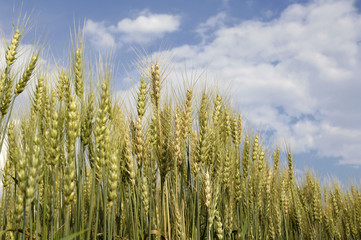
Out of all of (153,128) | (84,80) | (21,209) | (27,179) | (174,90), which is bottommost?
(21,209)

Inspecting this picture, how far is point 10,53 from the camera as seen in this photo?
280 cm

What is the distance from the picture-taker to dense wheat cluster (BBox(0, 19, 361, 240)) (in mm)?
1969

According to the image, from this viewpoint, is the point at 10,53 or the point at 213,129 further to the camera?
the point at 213,129

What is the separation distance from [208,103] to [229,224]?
3.69ft

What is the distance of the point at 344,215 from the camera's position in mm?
6383

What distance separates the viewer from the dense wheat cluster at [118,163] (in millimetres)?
1969

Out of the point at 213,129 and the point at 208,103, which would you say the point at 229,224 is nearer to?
the point at 213,129

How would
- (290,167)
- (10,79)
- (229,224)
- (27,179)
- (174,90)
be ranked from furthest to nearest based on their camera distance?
(290,167) < (174,90) < (229,224) < (10,79) < (27,179)

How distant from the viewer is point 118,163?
89.5 inches

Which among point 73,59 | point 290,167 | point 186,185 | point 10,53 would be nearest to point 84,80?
point 73,59

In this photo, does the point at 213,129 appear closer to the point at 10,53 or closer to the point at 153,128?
the point at 153,128

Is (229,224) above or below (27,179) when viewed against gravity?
below

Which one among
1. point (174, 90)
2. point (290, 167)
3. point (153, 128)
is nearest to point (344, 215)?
point (290, 167)

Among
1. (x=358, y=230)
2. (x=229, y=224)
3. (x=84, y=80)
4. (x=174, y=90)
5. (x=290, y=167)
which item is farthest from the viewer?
(x=358, y=230)
